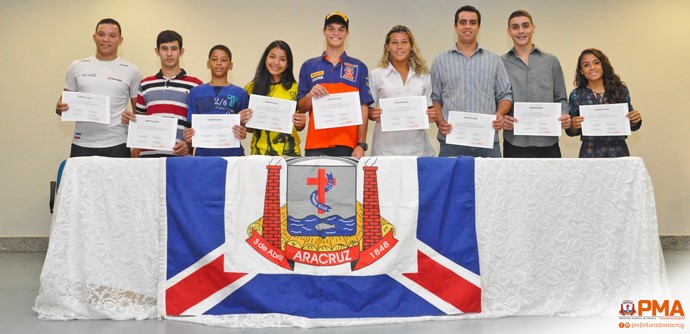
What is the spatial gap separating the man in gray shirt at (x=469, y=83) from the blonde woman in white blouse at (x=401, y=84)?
3.7 inches

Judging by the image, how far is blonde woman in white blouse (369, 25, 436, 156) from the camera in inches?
137

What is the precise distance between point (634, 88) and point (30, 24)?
5610 millimetres

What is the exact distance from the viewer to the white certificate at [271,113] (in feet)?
10.5

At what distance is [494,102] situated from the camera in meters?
3.47

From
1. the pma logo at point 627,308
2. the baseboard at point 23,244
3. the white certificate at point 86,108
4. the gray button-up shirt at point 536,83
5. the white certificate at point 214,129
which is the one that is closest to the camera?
the pma logo at point 627,308

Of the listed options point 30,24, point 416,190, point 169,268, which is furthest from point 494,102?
point 30,24

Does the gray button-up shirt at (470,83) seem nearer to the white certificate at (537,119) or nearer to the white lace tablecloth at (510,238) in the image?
the white certificate at (537,119)

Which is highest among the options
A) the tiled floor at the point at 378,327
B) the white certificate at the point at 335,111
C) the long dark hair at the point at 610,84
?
the long dark hair at the point at 610,84

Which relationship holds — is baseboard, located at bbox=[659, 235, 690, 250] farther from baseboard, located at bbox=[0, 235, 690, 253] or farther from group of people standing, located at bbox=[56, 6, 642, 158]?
group of people standing, located at bbox=[56, 6, 642, 158]

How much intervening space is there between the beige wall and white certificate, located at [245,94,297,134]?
2207 millimetres

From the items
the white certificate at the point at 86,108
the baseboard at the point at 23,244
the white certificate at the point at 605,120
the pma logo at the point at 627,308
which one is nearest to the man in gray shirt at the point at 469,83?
the white certificate at the point at 605,120

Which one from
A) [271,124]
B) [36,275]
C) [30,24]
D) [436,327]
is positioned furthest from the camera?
[30,24]

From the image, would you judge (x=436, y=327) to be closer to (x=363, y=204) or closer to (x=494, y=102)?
(x=363, y=204)

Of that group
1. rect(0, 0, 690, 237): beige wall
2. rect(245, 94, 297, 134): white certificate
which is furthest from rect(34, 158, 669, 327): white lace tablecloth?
rect(0, 0, 690, 237): beige wall
